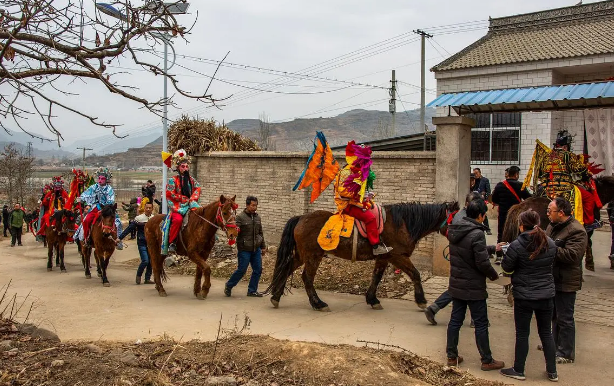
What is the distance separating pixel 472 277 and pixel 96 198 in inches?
362

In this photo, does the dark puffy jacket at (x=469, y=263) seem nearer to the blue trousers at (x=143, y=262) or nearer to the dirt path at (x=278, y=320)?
the dirt path at (x=278, y=320)

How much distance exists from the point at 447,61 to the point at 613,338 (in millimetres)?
14854

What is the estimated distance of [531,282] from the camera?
549 centimetres

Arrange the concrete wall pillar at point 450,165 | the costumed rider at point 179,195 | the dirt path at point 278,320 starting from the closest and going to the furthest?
the dirt path at point 278,320 < the costumed rider at point 179,195 < the concrete wall pillar at point 450,165

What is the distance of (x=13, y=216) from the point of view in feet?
65.0

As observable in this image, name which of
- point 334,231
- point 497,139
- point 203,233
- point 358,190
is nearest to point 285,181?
point 203,233

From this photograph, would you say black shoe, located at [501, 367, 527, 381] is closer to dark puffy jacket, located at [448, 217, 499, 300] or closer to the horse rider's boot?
dark puffy jacket, located at [448, 217, 499, 300]

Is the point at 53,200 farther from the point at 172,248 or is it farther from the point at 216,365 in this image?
the point at 216,365

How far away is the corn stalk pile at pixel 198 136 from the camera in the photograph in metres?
17.4

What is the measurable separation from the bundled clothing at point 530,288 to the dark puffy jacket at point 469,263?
0.32 m

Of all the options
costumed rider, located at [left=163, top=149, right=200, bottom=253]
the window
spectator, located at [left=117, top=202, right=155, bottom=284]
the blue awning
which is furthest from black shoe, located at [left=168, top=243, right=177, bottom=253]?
the window

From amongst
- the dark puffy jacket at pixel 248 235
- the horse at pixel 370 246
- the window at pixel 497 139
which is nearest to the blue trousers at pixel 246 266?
the dark puffy jacket at pixel 248 235

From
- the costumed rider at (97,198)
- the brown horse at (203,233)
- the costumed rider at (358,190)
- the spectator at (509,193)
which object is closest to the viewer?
the costumed rider at (358,190)

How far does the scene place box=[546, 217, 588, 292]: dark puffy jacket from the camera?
5855 millimetres
